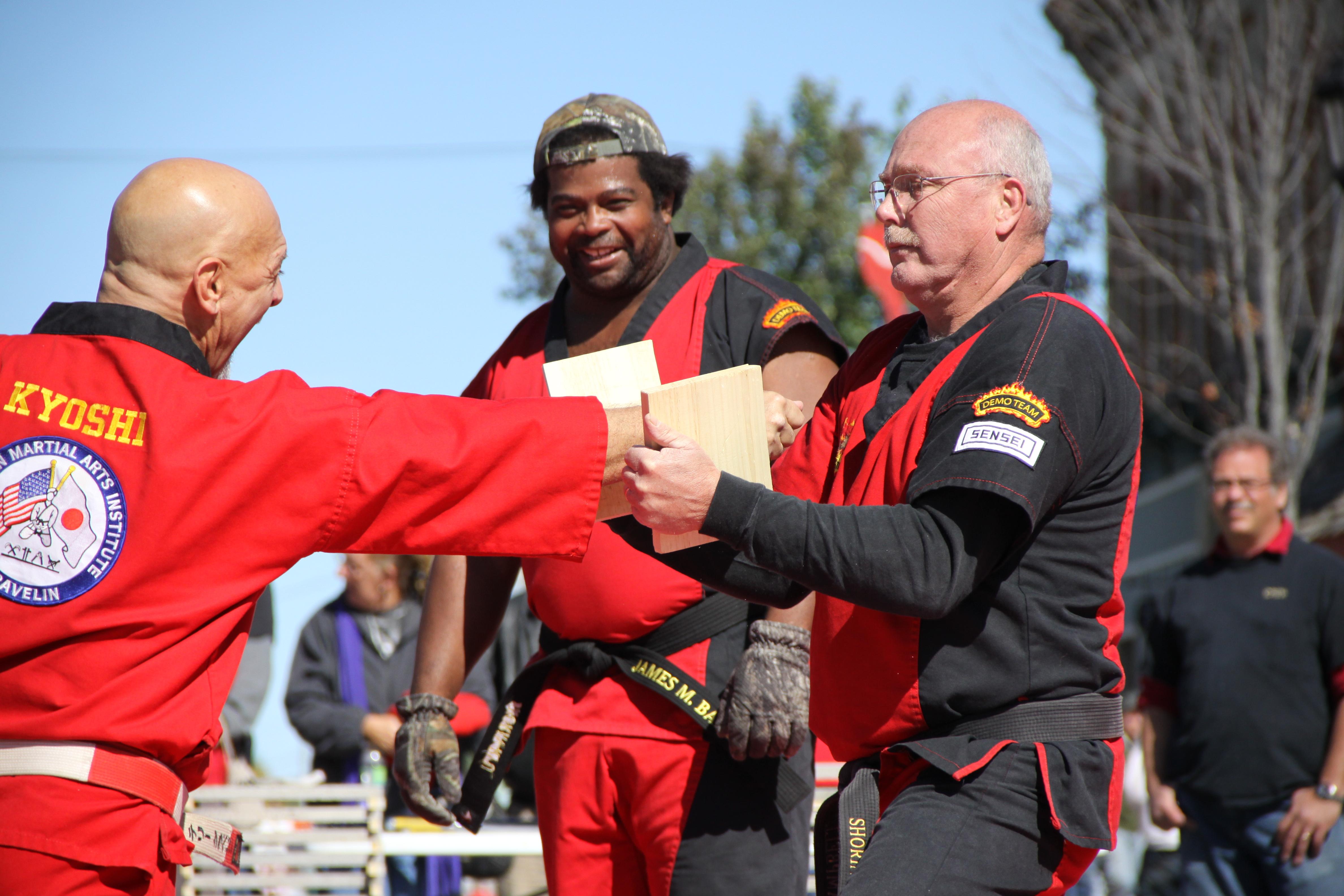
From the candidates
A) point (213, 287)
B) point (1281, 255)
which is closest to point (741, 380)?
point (213, 287)

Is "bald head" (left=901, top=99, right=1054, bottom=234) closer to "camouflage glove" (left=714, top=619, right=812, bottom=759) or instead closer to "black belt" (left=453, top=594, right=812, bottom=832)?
"camouflage glove" (left=714, top=619, right=812, bottom=759)

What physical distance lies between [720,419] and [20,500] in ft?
4.06

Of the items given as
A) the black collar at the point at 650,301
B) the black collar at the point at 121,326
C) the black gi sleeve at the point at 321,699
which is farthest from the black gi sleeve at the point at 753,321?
the black gi sleeve at the point at 321,699

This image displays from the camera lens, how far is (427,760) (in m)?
3.45

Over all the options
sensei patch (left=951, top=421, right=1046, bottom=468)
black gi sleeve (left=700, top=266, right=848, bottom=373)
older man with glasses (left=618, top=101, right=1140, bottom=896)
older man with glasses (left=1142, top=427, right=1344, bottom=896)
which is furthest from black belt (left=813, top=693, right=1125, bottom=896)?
older man with glasses (left=1142, top=427, right=1344, bottom=896)

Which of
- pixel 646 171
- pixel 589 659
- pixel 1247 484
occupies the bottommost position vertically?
pixel 589 659

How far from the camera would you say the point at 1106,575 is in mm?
2410

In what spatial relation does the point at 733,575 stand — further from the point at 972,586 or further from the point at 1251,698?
the point at 1251,698

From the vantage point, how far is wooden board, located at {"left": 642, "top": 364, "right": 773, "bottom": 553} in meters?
2.43

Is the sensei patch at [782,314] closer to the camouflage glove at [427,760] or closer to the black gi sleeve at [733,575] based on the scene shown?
the black gi sleeve at [733,575]

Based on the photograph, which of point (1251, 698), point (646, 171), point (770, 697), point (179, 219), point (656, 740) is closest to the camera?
point (179, 219)

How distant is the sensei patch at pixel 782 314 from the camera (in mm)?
3352

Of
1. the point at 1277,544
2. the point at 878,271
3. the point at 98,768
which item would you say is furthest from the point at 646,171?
the point at 878,271

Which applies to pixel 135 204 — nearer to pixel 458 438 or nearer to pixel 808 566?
pixel 458 438
